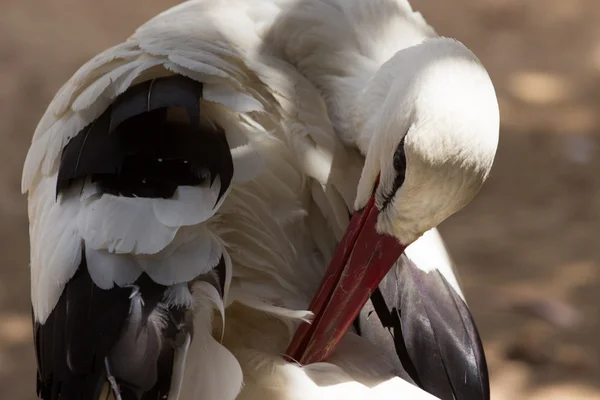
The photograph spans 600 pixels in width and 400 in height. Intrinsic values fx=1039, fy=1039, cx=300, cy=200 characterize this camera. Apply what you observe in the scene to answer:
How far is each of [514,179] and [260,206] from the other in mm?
2108

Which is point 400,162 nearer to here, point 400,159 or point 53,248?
point 400,159

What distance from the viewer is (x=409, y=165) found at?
1815 mm

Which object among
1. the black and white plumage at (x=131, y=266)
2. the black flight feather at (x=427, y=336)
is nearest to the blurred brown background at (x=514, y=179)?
the black flight feather at (x=427, y=336)

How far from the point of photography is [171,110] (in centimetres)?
190

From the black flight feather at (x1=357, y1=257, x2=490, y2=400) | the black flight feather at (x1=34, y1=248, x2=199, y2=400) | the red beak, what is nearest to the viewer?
the black flight feather at (x1=34, y1=248, x2=199, y2=400)

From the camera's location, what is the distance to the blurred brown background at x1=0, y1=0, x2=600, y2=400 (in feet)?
10.1

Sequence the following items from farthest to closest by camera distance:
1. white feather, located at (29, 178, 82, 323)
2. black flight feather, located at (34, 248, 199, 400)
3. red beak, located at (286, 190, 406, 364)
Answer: red beak, located at (286, 190, 406, 364)
white feather, located at (29, 178, 82, 323)
black flight feather, located at (34, 248, 199, 400)

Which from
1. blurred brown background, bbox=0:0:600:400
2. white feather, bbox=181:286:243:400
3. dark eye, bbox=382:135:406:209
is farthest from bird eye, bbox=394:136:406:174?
blurred brown background, bbox=0:0:600:400

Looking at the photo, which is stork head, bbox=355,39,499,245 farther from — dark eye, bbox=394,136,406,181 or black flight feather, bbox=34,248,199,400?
black flight feather, bbox=34,248,199,400

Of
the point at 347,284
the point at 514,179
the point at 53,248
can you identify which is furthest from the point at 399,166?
the point at 514,179

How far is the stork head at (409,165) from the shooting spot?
178 centimetres

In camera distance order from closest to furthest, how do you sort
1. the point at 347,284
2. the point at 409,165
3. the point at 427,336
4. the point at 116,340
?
the point at 116,340 → the point at 409,165 → the point at 347,284 → the point at 427,336

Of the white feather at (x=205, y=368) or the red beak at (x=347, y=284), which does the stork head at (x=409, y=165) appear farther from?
the white feather at (x=205, y=368)

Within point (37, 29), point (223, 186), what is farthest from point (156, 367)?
point (37, 29)
